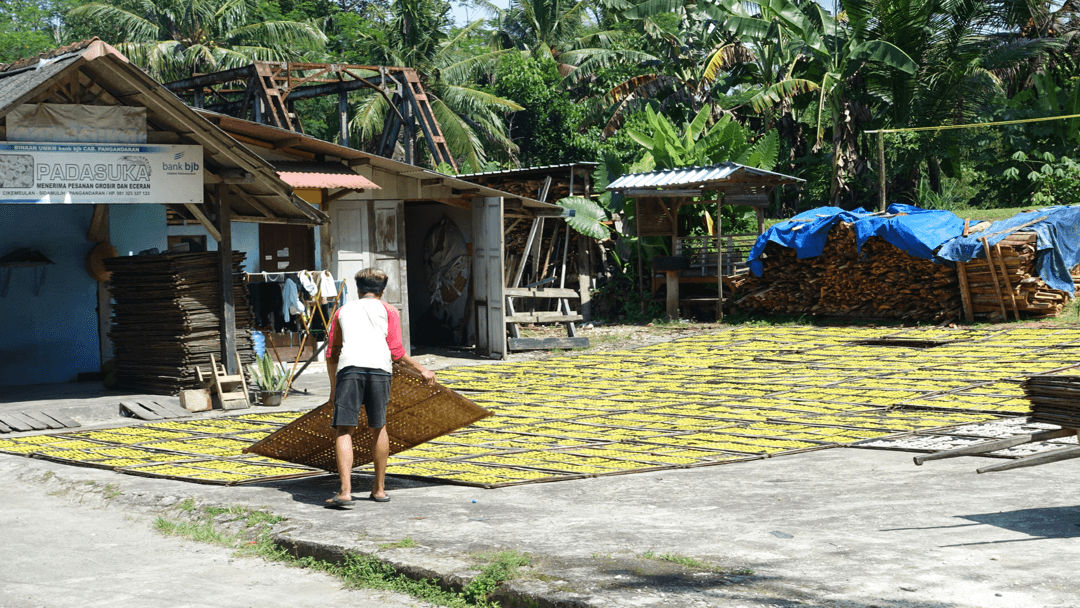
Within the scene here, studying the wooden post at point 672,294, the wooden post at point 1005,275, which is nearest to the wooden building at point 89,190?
the wooden post at point 672,294

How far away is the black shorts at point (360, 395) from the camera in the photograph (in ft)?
22.7

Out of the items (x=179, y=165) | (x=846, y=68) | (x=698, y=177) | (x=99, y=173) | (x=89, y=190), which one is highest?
(x=846, y=68)

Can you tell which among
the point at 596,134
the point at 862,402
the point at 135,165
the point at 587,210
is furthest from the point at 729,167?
A: the point at 596,134

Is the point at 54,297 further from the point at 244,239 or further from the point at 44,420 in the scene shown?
the point at 44,420

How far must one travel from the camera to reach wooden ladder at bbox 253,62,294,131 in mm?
21188

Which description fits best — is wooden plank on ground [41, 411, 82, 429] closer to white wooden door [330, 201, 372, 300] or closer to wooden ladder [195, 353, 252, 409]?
wooden ladder [195, 353, 252, 409]

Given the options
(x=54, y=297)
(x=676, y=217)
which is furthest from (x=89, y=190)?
(x=676, y=217)

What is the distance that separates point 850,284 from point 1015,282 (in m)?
2.90

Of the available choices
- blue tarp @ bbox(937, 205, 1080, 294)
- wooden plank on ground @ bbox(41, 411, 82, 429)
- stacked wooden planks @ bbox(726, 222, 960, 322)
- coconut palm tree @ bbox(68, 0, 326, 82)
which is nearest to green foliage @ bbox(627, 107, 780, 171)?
stacked wooden planks @ bbox(726, 222, 960, 322)

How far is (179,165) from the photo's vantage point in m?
12.2

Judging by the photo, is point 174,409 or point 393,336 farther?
point 174,409

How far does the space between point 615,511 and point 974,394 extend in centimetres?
612

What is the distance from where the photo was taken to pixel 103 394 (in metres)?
13.2

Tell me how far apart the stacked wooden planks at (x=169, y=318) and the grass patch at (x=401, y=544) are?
7747mm
